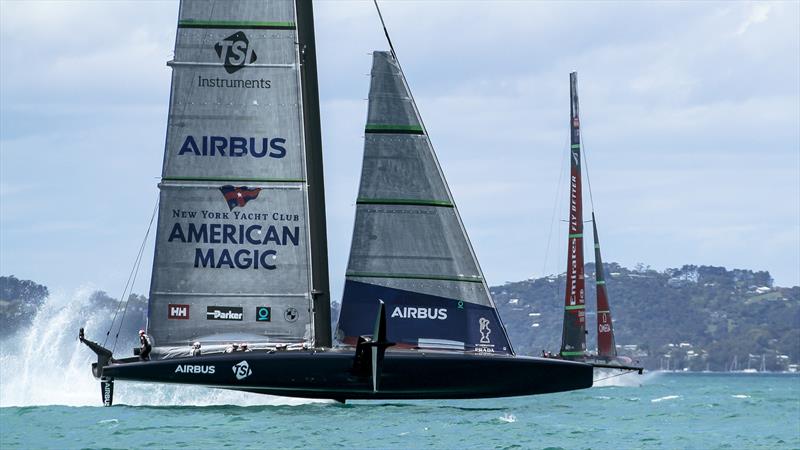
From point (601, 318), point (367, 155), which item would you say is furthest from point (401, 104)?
point (601, 318)

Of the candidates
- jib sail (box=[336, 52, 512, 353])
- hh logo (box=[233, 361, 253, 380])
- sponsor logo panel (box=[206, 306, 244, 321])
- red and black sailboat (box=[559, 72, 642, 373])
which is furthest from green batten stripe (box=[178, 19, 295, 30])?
red and black sailboat (box=[559, 72, 642, 373])

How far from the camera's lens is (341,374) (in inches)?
1318

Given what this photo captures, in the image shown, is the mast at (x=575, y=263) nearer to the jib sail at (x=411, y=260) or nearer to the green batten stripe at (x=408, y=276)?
the jib sail at (x=411, y=260)

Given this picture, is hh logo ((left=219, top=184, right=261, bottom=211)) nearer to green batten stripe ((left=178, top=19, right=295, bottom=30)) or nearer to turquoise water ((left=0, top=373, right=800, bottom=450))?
green batten stripe ((left=178, top=19, right=295, bottom=30))

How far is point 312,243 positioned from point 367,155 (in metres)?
2.42

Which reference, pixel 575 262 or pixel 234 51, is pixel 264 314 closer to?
pixel 234 51

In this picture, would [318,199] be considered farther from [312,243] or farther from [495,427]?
[495,427]

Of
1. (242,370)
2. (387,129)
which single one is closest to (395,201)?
(387,129)

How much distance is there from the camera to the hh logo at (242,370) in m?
33.5

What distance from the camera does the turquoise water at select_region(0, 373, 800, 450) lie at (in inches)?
1234

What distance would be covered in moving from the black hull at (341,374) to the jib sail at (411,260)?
1.02 meters

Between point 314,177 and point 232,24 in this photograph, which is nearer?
point 232,24

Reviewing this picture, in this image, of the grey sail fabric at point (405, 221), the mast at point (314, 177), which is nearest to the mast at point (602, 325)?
the grey sail fabric at point (405, 221)

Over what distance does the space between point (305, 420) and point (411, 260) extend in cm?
414
